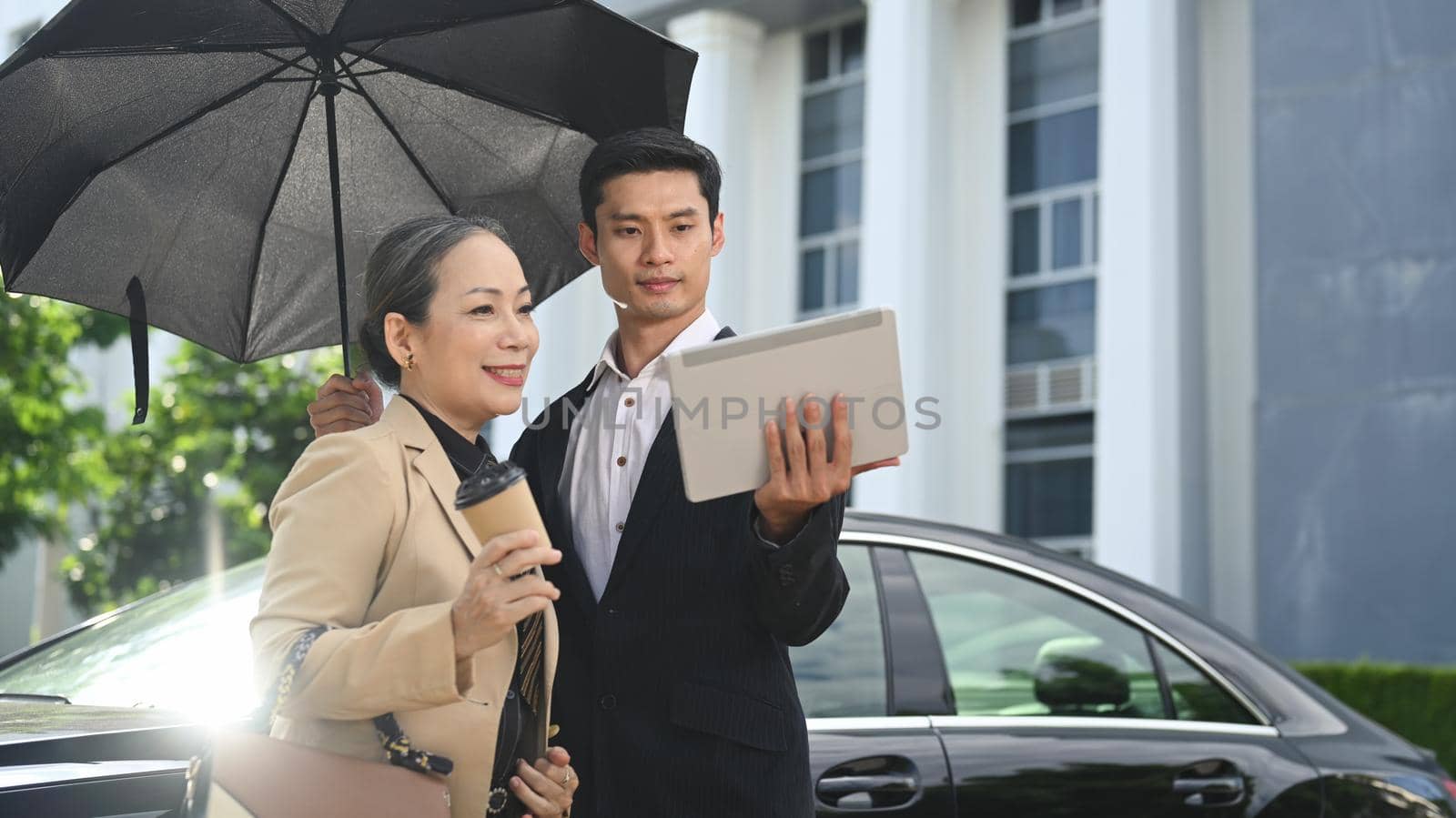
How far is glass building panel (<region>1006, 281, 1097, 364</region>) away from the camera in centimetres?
1939

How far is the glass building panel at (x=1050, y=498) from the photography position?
63.3 feet

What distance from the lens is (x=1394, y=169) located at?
1648 centimetres

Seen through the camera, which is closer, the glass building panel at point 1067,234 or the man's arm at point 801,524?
the man's arm at point 801,524

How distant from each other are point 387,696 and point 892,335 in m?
0.76

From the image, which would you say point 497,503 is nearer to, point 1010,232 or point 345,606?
point 345,606

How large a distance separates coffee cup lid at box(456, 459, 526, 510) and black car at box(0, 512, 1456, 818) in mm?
1531

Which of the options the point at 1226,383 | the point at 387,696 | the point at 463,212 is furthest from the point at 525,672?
the point at 1226,383

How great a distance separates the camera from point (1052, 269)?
19.9m

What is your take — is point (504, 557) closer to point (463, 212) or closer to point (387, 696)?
point (387, 696)

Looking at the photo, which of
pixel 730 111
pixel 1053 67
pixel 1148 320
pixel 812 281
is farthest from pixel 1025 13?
pixel 1148 320

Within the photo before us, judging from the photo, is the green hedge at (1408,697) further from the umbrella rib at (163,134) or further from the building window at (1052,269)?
the umbrella rib at (163,134)

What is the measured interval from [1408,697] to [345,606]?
12.0m

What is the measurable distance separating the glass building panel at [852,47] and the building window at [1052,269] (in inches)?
91.4

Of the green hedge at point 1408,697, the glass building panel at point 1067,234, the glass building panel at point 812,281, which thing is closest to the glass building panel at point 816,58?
the glass building panel at point 812,281
